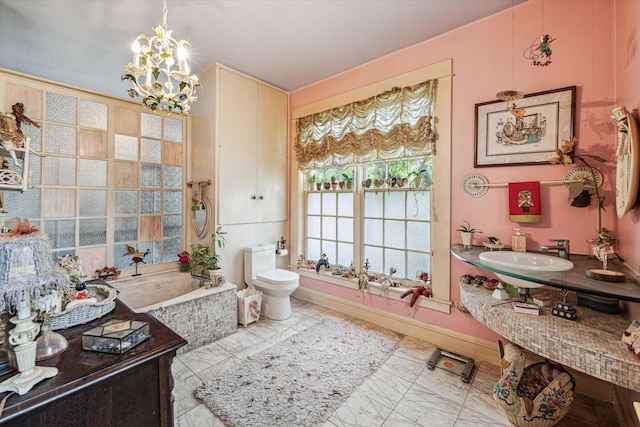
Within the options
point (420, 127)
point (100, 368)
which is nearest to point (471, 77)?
point (420, 127)

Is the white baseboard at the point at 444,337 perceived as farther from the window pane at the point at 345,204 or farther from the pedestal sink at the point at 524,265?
the window pane at the point at 345,204

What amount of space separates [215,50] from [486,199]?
301 centimetres

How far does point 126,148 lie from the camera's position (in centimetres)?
296

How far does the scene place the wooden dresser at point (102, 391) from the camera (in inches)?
33.4

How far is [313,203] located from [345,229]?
0.63 metres

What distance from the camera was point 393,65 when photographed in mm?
2840

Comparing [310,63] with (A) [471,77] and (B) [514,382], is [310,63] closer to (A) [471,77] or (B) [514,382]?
(A) [471,77]

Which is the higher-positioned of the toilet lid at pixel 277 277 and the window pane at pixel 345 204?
the window pane at pixel 345 204

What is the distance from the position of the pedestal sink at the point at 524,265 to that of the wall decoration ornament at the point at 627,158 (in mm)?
428

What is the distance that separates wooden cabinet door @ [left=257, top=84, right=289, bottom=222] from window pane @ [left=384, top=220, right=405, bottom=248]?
1.53 meters

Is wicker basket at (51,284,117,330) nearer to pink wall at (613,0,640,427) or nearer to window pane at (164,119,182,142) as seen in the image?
window pane at (164,119,182,142)

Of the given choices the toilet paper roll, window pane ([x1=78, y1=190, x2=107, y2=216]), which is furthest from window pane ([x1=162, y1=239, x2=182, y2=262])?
the toilet paper roll

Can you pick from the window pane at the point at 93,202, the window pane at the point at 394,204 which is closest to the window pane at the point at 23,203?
the window pane at the point at 93,202

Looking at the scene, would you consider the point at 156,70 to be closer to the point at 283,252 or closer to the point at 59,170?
the point at 59,170
